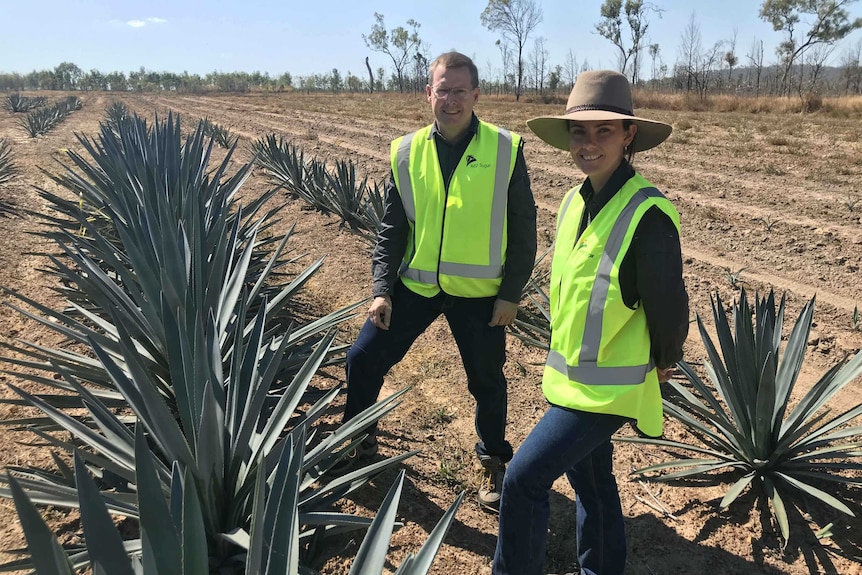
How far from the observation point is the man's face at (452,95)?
6.79 ft

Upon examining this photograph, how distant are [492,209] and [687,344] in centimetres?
232

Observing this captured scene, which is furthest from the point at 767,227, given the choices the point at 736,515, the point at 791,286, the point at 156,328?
the point at 156,328

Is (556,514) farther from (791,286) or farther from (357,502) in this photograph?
(791,286)

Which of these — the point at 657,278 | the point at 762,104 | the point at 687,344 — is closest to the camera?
the point at 657,278

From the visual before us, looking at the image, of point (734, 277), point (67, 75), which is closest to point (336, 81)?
point (67, 75)

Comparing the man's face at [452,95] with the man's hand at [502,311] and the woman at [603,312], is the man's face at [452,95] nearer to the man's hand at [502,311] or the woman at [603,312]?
the woman at [603,312]

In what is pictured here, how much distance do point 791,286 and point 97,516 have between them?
205 inches

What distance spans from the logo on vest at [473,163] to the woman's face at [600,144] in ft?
1.71

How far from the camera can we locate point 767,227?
615 cm

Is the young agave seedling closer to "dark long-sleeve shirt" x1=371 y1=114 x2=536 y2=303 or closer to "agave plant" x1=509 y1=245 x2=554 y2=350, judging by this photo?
"agave plant" x1=509 y1=245 x2=554 y2=350

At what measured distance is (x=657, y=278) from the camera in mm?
1466

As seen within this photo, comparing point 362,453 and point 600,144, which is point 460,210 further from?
point 362,453

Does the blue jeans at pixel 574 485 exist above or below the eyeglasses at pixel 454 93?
below

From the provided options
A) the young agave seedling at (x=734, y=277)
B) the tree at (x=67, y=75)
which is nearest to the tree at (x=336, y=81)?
the tree at (x=67, y=75)
